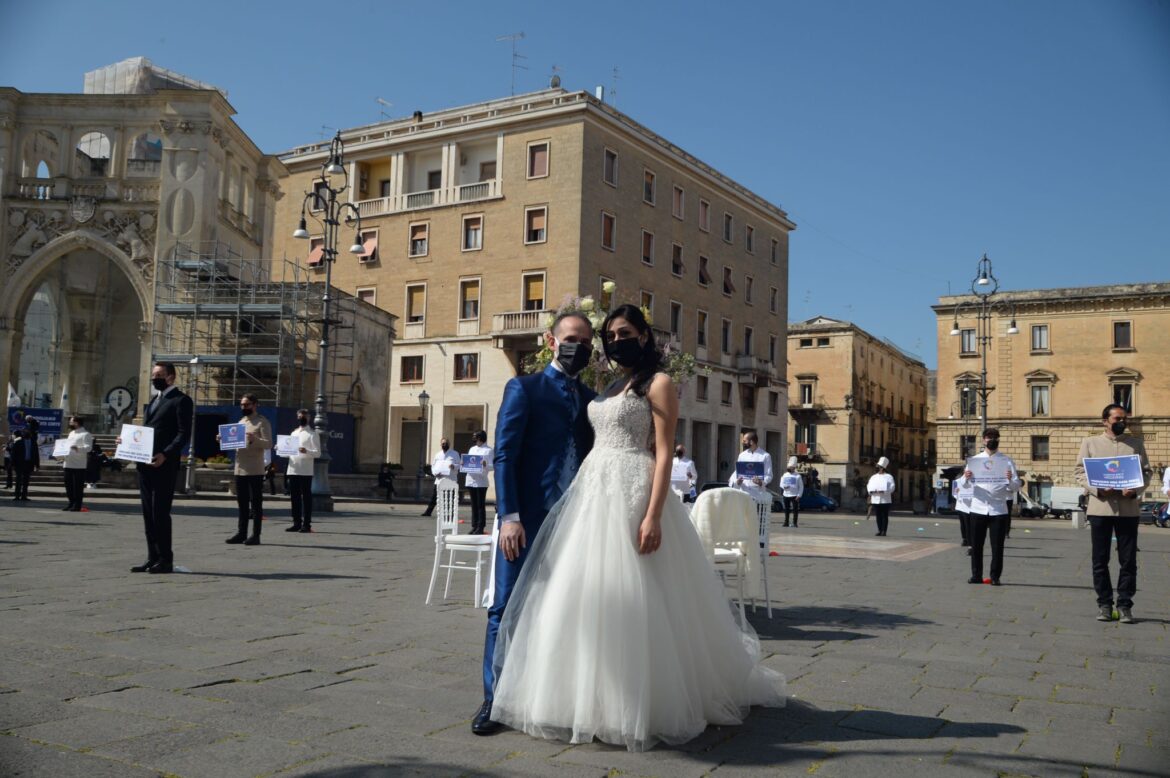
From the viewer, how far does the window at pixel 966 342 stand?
194 feet

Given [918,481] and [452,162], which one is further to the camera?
[918,481]

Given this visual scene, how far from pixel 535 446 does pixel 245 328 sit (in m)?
34.6

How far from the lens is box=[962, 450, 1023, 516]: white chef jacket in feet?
35.0

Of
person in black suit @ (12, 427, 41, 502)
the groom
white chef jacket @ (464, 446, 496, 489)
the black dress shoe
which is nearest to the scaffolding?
person in black suit @ (12, 427, 41, 502)

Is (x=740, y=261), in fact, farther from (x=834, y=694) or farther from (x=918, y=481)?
(x=834, y=694)

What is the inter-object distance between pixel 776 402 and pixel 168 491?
45954 millimetres

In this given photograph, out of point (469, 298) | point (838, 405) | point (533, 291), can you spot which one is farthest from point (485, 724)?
point (838, 405)

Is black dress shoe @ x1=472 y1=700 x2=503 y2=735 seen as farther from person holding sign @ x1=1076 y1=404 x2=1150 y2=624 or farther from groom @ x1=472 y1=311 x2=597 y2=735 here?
person holding sign @ x1=1076 y1=404 x2=1150 y2=624

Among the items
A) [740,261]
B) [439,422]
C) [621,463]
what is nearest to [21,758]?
[621,463]

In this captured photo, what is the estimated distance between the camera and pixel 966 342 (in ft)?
196

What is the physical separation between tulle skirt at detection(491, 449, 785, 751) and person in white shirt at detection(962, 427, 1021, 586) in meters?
7.24

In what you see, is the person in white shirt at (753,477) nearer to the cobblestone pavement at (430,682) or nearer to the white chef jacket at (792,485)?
the cobblestone pavement at (430,682)

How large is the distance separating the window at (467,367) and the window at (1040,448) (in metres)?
34.2

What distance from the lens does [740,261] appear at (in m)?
50.4
